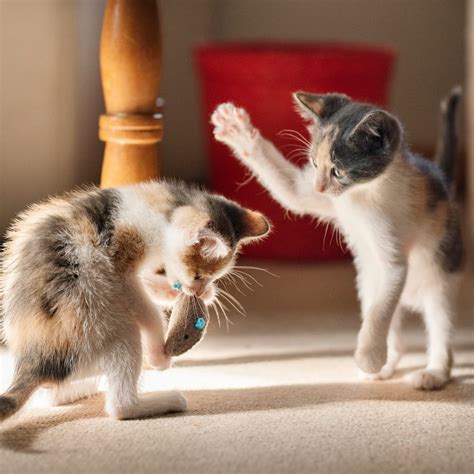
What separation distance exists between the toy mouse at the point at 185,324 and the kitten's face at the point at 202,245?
0.05 feet

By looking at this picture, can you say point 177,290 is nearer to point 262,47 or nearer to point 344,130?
point 344,130

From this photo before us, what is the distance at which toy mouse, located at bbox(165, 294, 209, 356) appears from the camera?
4.03 ft

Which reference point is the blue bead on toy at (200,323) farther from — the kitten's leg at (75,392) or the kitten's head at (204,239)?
the kitten's leg at (75,392)

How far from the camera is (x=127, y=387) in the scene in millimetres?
1169

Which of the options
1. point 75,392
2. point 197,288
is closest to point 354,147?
point 197,288

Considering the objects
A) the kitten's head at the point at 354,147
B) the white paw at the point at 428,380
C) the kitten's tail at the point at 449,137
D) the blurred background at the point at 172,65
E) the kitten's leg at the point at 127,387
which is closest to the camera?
the kitten's leg at the point at 127,387

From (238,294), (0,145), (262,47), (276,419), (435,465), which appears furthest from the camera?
(262,47)

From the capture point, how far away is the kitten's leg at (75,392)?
4.08 feet

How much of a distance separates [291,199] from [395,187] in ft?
0.61

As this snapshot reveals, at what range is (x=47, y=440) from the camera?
1.11 m

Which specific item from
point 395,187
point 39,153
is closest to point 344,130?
point 395,187

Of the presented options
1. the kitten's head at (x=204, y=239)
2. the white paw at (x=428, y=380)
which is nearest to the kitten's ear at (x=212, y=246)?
the kitten's head at (x=204, y=239)

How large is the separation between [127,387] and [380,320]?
411mm

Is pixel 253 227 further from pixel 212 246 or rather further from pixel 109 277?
pixel 109 277
